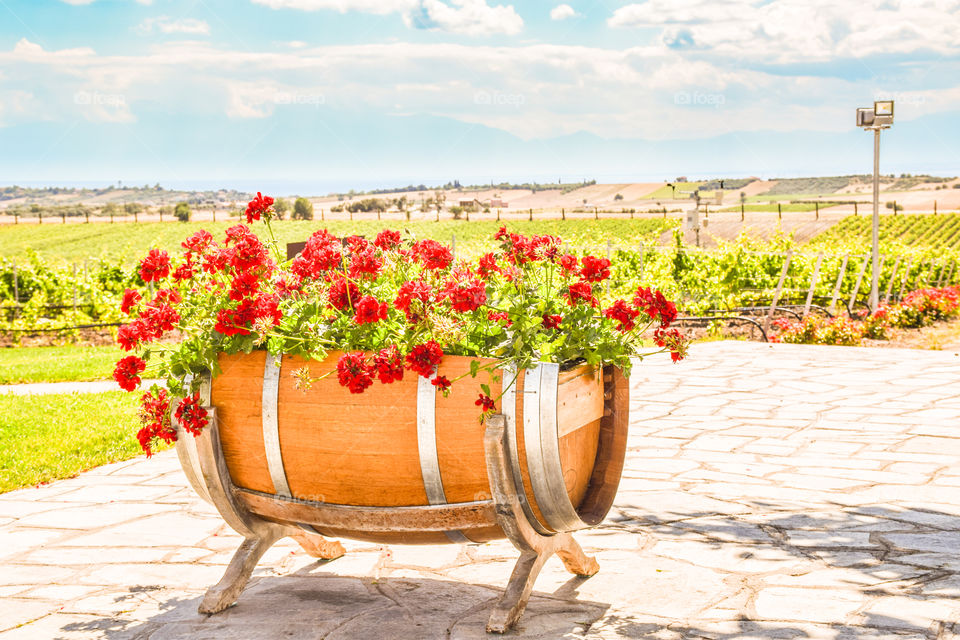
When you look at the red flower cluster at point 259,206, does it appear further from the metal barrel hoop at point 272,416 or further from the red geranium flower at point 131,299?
the metal barrel hoop at point 272,416

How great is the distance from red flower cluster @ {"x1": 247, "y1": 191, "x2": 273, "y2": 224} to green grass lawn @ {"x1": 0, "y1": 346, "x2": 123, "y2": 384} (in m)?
7.28

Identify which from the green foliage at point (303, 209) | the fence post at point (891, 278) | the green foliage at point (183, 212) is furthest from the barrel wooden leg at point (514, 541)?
the green foliage at point (183, 212)

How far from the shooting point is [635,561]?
3916mm

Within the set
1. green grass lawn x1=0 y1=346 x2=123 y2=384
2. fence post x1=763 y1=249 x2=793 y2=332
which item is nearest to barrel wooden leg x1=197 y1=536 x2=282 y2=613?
green grass lawn x1=0 y1=346 x2=123 y2=384

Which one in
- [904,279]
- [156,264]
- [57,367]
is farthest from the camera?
[904,279]

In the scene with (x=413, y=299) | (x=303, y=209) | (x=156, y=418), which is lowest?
(x=156, y=418)

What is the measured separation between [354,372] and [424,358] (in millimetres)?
234

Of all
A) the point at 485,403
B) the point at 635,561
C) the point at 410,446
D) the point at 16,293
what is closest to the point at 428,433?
the point at 410,446

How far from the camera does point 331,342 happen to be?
10.2ft

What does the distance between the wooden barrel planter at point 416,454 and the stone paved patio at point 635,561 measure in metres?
0.31

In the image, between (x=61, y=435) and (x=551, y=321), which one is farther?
(x=61, y=435)

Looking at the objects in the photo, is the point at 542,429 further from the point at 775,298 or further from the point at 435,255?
the point at 775,298

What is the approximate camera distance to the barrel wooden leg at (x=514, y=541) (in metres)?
2.86

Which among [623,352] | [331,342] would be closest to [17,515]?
[331,342]
